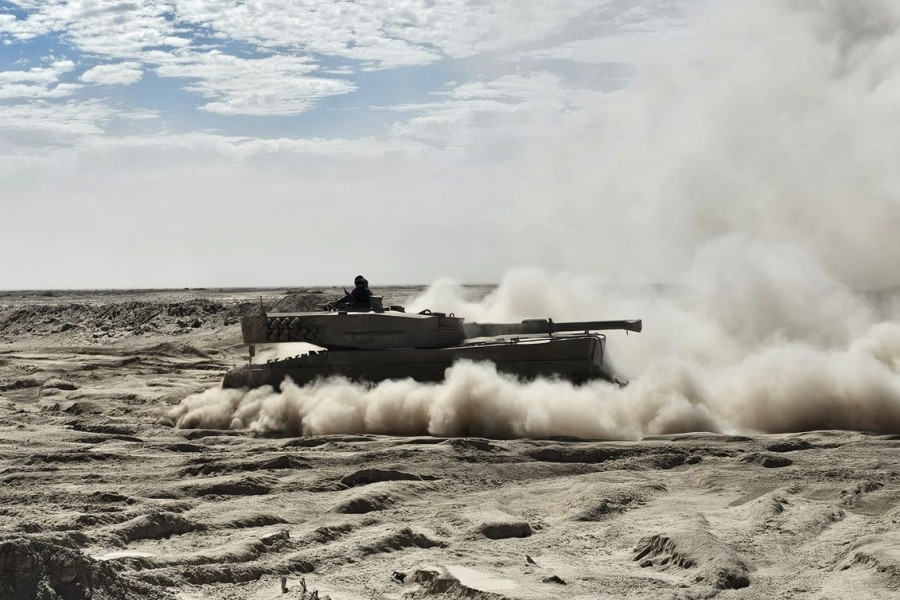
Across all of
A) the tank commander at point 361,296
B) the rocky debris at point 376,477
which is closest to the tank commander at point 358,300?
the tank commander at point 361,296

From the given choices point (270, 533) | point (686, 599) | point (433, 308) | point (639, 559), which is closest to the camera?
point (686, 599)

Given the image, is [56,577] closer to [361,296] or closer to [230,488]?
[230,488]

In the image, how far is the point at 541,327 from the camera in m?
16.9

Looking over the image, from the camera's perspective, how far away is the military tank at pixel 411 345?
15914 millimetres

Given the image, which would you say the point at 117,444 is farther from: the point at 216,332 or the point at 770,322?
the point at 216,332

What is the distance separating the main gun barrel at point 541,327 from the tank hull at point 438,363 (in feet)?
1.50

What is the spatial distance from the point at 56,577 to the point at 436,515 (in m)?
3.98

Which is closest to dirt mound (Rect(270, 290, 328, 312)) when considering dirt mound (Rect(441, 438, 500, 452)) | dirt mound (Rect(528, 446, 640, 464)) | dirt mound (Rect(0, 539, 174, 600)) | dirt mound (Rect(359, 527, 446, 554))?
dirt mound (Rect(441, 438, 500, 452))

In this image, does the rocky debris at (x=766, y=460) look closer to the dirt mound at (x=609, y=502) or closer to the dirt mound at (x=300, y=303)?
the dirt mound at (x=609, y=502)

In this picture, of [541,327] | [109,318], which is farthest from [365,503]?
[109,318]

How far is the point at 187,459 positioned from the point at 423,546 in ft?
17.3

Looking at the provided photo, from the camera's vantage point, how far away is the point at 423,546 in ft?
28.2

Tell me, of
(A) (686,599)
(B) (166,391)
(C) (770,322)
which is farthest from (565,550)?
(C) (770,322)

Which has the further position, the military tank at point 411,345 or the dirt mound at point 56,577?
the military tank at point 411,345
